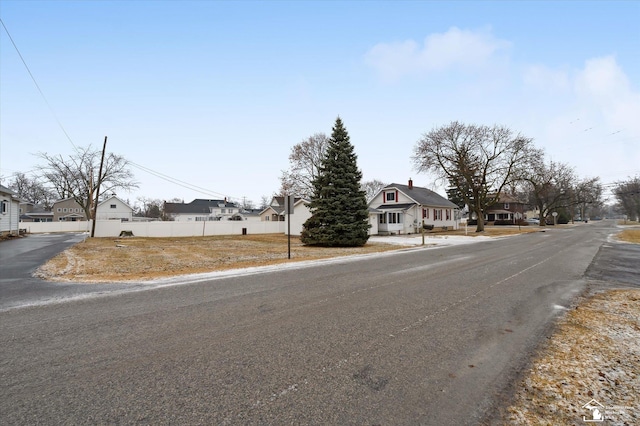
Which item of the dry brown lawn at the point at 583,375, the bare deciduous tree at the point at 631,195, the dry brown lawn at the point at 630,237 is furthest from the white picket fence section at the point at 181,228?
the bare deciduous tree at the point at 631,195

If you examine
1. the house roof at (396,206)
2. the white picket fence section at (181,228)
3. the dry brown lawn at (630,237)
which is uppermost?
the house roof at (396,206)

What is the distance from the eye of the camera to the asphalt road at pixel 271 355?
273 centimetres

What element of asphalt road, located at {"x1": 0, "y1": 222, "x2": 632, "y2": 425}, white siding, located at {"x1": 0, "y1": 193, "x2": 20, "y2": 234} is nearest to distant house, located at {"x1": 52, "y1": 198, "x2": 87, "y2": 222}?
white siding, located at {"x1": 0, "y1": 193, "x2": 20, "y2": 234}

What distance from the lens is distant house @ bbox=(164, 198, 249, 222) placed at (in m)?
72.8

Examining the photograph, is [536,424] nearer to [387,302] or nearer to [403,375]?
[403,375]

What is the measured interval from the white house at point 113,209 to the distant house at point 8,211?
2835 cm

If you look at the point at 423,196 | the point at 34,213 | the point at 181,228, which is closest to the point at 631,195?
the point at 423,196

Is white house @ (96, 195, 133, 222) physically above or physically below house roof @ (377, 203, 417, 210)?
above

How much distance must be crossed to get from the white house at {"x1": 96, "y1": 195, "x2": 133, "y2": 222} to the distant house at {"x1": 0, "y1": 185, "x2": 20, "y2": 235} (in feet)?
93.0

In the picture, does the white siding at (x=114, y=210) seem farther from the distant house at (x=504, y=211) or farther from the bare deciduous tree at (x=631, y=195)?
the bare deciduous tree at (x=631, y=195)

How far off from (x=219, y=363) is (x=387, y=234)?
33119 millimetres

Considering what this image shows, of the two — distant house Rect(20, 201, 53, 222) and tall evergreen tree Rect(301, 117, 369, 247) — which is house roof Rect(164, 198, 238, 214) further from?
tall evergreen tree Rect(301, 117, 369, 247)

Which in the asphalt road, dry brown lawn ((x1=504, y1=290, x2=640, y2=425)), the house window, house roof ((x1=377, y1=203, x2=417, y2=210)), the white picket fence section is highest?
house roof ((x1=377, y1=203, x2=417, y2=210))

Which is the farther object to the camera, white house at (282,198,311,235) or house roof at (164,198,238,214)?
house roof at (164,198,238,214)
